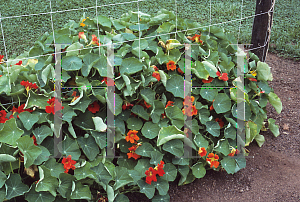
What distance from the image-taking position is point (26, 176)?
1874 mm

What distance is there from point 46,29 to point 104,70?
330 centimetres

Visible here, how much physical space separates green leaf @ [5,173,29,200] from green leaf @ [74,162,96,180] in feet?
0.97

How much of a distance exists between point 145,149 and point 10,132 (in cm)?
88

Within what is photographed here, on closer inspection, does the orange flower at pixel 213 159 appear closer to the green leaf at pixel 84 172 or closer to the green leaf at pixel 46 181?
the green leaf at pixel 84 172

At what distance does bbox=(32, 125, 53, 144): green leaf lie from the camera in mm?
1835

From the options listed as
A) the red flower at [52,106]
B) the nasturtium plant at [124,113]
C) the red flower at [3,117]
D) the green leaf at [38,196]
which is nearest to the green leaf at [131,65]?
the nasturtium plant at [124,113]

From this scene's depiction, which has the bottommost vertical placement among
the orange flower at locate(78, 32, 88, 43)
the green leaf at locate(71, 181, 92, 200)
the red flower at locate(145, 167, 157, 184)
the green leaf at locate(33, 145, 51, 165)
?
the red flower at locate(145, 167, 157, 184)

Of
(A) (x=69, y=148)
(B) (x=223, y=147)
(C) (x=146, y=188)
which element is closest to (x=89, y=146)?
(A) (x=69, y=148)

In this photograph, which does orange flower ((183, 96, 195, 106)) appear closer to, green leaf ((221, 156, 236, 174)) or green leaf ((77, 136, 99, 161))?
green leaf ((221, 156, 236, 174))

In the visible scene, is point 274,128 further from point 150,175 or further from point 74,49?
point 74,49

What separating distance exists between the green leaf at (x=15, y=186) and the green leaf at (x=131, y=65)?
0.97m

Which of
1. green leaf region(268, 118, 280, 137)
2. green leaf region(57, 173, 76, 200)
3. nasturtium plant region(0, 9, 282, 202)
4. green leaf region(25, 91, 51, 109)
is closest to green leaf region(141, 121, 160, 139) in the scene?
nasturtium plant region(0, 9, 282, 202)

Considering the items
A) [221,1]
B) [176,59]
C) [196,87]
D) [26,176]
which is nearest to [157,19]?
[176,59]

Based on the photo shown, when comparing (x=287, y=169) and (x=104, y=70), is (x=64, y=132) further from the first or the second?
(x=287, y=169)
